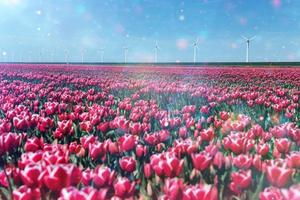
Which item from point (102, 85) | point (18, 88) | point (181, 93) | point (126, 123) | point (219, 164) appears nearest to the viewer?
point (219, 164)

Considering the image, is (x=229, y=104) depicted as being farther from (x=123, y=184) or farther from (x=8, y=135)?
(x=123, y=184)

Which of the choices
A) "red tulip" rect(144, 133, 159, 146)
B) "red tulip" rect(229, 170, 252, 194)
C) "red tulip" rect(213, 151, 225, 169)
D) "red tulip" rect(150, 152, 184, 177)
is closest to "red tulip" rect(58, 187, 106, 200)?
"red tulip" rect(150, 152, 184, 177)

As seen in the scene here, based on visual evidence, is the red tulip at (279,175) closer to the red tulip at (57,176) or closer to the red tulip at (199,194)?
the red tulip at (199,194)

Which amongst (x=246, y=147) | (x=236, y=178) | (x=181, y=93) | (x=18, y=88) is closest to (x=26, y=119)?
(x=246, y=147)

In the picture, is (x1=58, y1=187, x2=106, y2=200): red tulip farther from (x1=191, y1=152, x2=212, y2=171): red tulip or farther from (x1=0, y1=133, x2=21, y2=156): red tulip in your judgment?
(x1=0, y1=133, x2=21, y2=156): red tulip

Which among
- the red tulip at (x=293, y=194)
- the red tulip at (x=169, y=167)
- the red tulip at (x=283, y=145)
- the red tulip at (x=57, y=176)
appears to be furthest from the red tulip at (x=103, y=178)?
the red tulip at (x=283, y=145)

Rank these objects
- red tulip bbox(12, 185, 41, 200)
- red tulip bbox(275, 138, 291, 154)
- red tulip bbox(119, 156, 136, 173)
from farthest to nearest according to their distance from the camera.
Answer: red tulip bbox(275, 138, 291, 154)
red tulip bbox(119, 156, 136, 173)
red tulip bbox(12, 185, 41, 200)

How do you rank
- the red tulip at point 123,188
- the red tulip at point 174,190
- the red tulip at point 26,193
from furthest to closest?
1. the red tulip at point 123,188
2. the red tulip at point 174,190
3. the red tulip at point 26,193

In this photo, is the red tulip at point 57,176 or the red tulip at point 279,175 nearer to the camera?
the red tulip at point 57,176

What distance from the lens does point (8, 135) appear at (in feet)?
14.4

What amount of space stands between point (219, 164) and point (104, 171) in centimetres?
122

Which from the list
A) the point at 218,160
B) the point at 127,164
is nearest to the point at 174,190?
the point at 127,164

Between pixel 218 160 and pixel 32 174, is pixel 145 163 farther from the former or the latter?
pixel 32 174

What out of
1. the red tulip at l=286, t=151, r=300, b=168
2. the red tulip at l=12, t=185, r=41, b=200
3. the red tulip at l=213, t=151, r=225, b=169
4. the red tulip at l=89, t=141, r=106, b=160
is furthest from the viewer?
the red tulip at l=89, t=141, r=106, b=160
